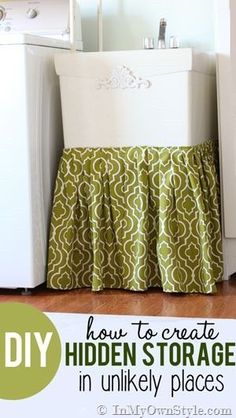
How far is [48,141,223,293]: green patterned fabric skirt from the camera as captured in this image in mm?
2602

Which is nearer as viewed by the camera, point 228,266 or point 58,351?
point 58,351

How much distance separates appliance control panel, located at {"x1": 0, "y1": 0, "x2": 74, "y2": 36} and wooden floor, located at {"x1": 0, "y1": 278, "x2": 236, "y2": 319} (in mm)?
921

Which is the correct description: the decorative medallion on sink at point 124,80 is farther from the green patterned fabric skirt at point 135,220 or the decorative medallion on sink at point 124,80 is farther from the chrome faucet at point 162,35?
the chrome faucet at point 162,35

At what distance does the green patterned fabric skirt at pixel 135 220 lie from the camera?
8.54 feet

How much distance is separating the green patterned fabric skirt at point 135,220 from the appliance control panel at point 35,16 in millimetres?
497

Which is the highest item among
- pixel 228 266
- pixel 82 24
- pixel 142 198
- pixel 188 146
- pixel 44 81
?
pixel 82 24

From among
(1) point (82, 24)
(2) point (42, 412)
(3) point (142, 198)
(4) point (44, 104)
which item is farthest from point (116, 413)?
(1) point (82, 24)

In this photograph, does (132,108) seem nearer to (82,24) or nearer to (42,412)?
(82,24)

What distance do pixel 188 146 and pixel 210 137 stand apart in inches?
10.6

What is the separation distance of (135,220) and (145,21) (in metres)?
0.82

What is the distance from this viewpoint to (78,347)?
1.64 m
